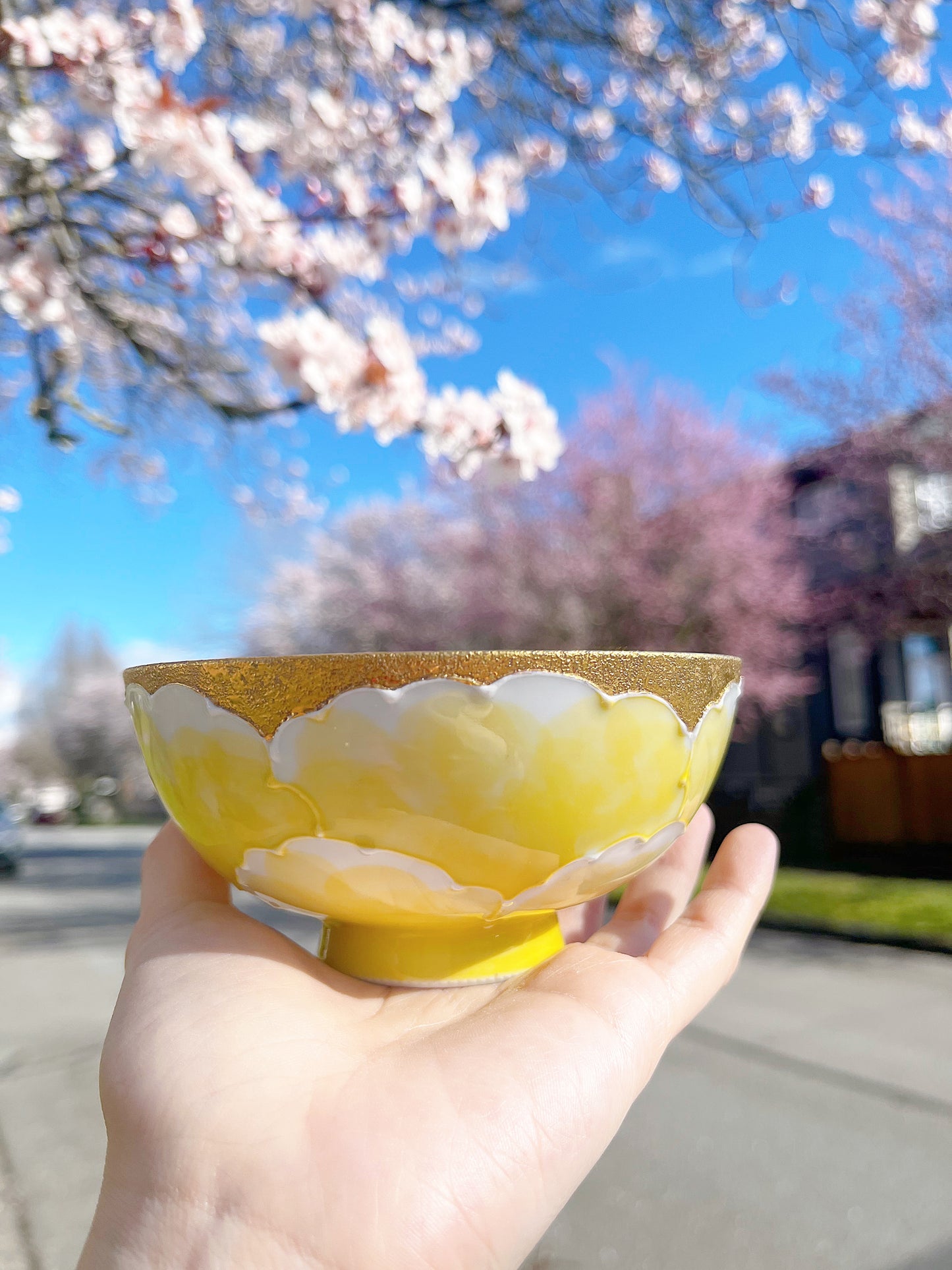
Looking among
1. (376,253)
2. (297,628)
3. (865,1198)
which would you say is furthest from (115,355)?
(297,628)

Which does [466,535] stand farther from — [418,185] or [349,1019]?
[349,1019]

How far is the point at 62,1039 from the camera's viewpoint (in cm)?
374

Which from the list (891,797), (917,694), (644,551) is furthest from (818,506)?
(891,797)

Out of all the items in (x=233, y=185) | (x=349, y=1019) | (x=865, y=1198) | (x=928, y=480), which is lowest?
(x=865, y=1198)

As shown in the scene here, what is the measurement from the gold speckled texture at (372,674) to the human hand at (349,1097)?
0.36 m

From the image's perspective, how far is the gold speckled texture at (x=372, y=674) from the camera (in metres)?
Result: 0.75

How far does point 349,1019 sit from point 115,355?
465 cm

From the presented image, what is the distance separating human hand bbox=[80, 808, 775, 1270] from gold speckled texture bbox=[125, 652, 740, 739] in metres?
0.36

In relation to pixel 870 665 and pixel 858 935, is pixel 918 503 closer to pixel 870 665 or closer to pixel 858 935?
pixel 858 935

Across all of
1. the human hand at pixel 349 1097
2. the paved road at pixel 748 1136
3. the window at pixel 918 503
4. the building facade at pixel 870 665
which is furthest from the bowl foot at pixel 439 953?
the window at pixel 918 503

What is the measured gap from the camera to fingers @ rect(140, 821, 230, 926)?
3.84 feet

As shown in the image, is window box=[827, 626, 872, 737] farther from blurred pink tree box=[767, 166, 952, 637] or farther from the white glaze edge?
the white glaze edge

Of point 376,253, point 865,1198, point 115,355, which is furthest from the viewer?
point 115,355

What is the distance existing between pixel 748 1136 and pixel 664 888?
5.42ft
